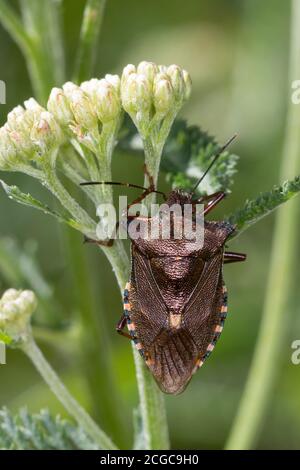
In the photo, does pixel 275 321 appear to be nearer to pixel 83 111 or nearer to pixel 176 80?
pixel 176 80

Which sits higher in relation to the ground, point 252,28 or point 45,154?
point 252,28

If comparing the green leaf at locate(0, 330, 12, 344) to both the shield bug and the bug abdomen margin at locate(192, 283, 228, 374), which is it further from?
the bug abdomen margin at locate(192, 283, 228, 374)

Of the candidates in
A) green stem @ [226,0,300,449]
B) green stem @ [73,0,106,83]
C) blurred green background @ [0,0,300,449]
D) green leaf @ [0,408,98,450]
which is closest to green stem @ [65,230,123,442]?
blurred green background @ [0,0,300,449]

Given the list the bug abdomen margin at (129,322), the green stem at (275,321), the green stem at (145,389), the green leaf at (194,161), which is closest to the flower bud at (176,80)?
the green leaf at (194,161)

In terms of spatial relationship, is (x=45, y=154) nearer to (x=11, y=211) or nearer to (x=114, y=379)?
(x=114, y=379)

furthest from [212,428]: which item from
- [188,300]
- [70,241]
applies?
[188,300]

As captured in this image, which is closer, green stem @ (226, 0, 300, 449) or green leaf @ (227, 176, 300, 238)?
A: green leaf @ (227, 176, 300, 238)

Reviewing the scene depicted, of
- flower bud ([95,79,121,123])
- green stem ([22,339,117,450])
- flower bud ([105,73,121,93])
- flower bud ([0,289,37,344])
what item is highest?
flower bud ([105,73,121,93])
